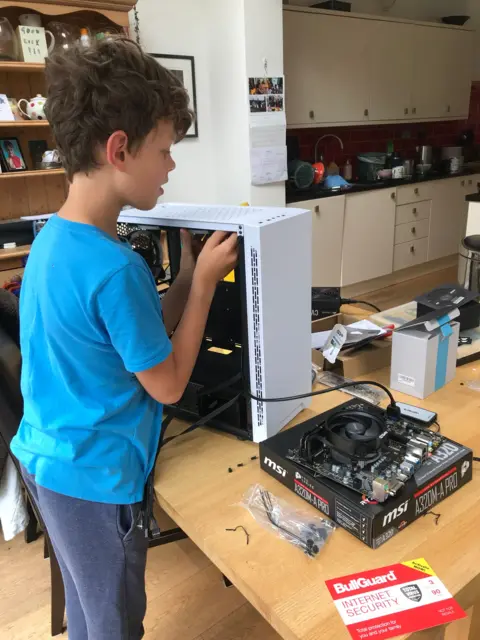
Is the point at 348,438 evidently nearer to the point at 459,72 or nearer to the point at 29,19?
the point at 29,19

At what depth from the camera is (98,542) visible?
86cm

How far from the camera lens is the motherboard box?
2.53 ft

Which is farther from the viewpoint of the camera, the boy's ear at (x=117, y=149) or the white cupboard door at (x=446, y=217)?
the white cupboard door at (x=446, y=217)

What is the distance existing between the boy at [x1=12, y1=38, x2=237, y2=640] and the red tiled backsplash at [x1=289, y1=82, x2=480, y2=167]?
3.69 meters

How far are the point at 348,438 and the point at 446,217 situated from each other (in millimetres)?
4365

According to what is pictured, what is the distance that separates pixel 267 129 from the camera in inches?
133

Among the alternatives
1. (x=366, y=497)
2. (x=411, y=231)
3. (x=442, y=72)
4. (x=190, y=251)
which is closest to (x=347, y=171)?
(x=411, y=231)

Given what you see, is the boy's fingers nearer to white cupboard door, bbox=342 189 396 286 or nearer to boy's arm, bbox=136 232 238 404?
boy's arm, bbox=136 232 238 404

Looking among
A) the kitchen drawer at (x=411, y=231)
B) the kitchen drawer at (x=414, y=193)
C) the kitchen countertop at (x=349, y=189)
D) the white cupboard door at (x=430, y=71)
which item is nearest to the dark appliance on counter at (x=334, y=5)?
the white cupboard door at (x=430, y=71)

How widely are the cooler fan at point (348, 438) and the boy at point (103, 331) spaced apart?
257 mm

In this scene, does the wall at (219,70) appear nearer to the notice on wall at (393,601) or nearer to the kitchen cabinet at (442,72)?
the kitchen cabinet at (442,72)

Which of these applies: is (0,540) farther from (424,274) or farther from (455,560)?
(424,274)

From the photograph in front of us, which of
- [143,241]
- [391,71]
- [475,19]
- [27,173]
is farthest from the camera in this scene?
[475,19]

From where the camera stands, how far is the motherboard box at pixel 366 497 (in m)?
0.77
